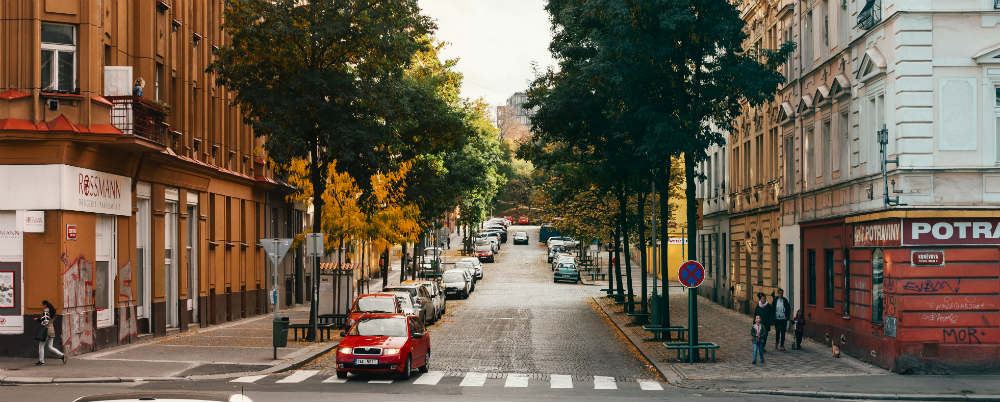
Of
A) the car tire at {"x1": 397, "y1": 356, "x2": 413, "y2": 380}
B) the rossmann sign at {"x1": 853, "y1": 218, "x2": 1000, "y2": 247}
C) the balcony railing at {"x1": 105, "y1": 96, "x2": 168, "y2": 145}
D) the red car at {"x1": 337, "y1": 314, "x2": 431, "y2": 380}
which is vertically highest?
the balcony railing at {"x1": 105, "y1": 96, "x2": 168, "y2": 145}

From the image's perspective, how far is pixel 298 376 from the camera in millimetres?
23125

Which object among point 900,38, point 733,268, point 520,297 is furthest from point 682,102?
point 520,297

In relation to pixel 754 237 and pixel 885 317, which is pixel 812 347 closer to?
pixel 885 317

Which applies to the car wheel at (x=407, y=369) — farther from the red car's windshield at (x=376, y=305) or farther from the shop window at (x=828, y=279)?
the shop window at (x=828, y=279)

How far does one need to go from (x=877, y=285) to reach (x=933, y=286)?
2467mm

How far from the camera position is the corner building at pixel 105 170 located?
2523 cm

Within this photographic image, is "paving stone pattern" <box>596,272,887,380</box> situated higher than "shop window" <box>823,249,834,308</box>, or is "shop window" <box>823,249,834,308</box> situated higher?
"shop window" <box>823,249,834,308</box>

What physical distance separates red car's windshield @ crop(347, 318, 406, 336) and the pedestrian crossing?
2.94 ft

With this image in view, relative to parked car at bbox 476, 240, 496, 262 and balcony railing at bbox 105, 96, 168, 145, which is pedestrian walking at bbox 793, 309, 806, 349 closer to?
balcony railing at bbox 105, 96, 168, 145

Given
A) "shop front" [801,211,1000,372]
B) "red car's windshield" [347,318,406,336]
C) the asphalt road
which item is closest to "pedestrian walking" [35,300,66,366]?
the asphalt road

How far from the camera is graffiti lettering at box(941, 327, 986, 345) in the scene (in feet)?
76.8

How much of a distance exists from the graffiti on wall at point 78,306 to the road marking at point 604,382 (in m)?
11.7

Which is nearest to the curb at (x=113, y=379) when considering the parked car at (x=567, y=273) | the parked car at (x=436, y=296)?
the parked car at (x=436, y=296)

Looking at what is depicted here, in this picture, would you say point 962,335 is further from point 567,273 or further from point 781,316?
point 567,273
